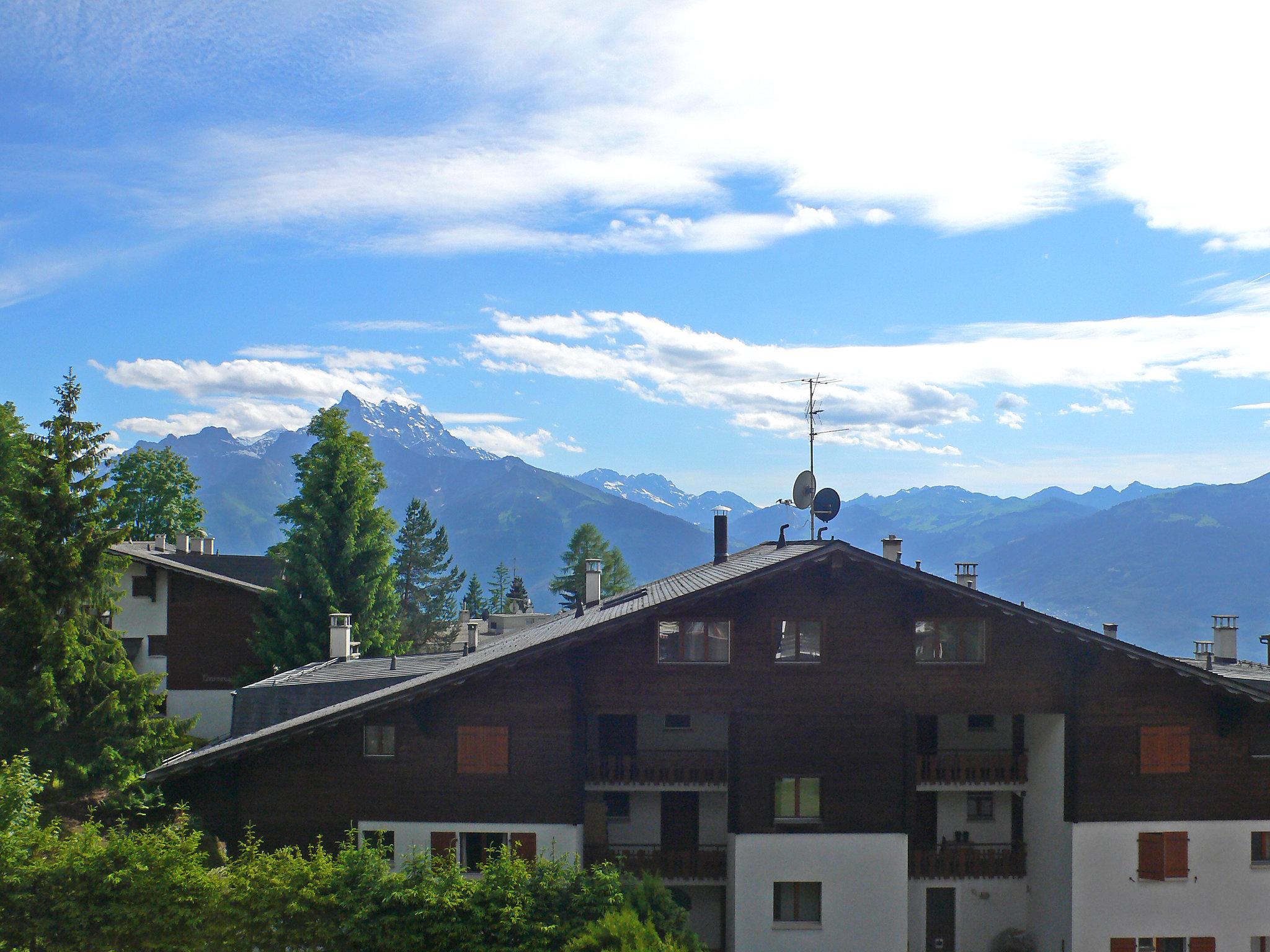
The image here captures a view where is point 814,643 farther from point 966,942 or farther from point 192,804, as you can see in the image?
point 192,804

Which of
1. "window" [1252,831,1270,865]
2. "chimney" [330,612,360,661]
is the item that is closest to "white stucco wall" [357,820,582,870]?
"chimney" [330,612,360,661]

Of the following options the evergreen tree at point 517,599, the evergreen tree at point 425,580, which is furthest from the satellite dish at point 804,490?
the evergreen tree at point 517,599

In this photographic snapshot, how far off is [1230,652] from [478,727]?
110 feet

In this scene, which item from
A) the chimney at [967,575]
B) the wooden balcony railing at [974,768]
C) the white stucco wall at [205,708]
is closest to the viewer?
the wooden balcony railing at [974,768]

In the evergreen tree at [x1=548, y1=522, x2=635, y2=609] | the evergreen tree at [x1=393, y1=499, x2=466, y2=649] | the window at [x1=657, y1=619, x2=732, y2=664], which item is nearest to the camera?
the window at [x1=657, y1=619, x2=732, y2=664]

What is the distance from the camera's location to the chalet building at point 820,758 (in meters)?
25.0

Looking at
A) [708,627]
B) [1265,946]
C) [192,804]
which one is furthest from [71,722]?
[1265,946]

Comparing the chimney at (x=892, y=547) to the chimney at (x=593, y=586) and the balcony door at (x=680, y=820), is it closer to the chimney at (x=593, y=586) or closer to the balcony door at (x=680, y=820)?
the balcony door at (x=680, y=820)

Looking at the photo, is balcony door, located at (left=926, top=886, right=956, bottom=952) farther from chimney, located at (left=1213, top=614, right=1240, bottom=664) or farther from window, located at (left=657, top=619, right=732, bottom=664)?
chimney, located at (left=1213, top=614, right=1240, bottom=664)

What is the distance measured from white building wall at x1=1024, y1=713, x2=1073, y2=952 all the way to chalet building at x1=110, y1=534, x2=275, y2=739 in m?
33.9

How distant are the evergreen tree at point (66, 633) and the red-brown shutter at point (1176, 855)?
1156 inches

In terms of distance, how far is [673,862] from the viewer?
26844mm

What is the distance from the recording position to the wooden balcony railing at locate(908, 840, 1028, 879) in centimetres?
2761

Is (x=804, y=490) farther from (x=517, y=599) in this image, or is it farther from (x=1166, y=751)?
(x=517, y=599)
